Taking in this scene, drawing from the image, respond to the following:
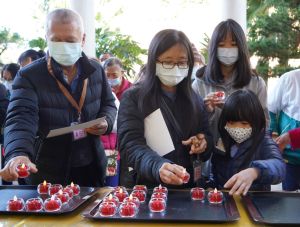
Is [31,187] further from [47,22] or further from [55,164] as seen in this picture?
[47,22]

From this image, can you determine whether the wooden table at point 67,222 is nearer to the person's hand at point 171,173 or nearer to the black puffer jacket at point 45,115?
the person's hand at point 171,173

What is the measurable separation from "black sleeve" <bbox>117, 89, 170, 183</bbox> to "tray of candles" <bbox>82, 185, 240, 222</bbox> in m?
0.11

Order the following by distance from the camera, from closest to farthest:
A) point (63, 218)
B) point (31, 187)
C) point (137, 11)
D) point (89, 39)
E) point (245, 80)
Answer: point (63, 218) → point (31, 187) → point (245, 80) → point (89, 39) → point (137, 11)

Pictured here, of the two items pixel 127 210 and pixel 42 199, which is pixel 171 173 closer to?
pixel 127 210

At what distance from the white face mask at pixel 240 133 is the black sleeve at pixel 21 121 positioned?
890 mm

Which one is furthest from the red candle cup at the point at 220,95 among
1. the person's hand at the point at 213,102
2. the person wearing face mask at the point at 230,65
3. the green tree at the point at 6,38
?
the green tree at the point at 6,38

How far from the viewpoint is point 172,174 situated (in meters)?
1.51

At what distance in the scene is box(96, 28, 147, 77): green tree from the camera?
6.67 m

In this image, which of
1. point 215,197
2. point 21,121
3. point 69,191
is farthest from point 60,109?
point 215,197

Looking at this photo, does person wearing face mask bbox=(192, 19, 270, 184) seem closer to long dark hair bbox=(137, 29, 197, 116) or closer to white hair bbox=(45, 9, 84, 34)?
long dark hair bbox=(137, 29, 197, 116)

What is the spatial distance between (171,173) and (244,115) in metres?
0.56

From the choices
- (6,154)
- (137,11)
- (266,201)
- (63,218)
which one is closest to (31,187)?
(6,154)

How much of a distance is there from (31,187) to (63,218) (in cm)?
42

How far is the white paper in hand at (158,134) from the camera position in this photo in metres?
1.80
